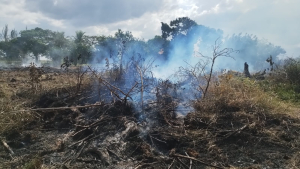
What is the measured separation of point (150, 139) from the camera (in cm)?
482

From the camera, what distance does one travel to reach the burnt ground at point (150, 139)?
396 centimetres

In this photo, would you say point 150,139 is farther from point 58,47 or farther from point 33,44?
point 58,47

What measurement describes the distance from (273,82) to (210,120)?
5255 mm

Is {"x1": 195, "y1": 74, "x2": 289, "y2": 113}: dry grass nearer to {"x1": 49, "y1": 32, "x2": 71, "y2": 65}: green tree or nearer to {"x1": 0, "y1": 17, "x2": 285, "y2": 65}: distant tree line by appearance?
{"x1": 0, "y1": 17, "x2": 285, "y2": 65}: distant tree line

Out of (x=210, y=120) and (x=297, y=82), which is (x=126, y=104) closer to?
(x=210, y=120)

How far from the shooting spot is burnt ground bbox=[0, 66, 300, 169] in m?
3.96

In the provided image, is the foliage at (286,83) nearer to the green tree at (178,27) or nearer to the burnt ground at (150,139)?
the burnt ground at (150,139)

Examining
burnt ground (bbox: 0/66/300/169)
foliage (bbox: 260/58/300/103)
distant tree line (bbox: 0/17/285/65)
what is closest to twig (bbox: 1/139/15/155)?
burnt ground (bbox: 0/66/300/169)

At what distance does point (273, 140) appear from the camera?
4.56 metres

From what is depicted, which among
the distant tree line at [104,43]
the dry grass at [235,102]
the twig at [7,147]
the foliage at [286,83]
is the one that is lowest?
the twig at [7,147]

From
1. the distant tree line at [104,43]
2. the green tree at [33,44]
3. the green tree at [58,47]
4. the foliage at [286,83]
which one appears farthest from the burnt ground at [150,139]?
the green tree at [58,47]

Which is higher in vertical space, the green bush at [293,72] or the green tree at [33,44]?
the green tree at [33,44]

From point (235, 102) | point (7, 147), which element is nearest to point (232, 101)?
point (235, 102)

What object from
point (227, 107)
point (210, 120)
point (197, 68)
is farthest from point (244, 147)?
point (197, 68)
